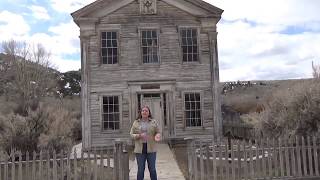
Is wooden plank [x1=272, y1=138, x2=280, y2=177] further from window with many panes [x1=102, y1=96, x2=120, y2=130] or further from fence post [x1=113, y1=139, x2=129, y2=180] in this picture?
window with many panes [x1=102, y1=96, x2=120, y2=130]

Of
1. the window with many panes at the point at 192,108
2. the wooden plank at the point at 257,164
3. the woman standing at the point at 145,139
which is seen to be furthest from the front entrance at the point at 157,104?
the woman standing at the point at 145,139

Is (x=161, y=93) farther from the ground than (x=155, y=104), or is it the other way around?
(x=161, y=93)

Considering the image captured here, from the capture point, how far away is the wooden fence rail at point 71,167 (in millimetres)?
9586

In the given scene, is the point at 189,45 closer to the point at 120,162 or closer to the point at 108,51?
the point at 108,51

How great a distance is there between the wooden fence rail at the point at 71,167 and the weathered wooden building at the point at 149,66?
34.4ft

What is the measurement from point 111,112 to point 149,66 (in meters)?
2.89

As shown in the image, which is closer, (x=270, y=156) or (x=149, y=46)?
(x=270, y=156)

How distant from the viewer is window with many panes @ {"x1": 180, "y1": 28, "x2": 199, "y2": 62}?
21.4 meters

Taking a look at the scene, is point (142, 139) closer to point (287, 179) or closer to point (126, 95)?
point (287, 179)

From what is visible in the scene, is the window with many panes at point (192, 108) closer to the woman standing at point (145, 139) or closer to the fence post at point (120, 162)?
the fence post at point (120, 162)

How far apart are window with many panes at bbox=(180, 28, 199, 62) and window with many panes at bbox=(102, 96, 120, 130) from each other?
4.03 meters

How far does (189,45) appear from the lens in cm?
2142

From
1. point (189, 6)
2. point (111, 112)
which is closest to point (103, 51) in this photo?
point (111, 112)

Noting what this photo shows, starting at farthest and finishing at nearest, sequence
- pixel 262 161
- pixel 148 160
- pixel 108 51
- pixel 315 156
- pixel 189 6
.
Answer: pixel 189 6 < pixel 108 51 < pixel 315 156 < pixel 262 161 < pixel 148 160
